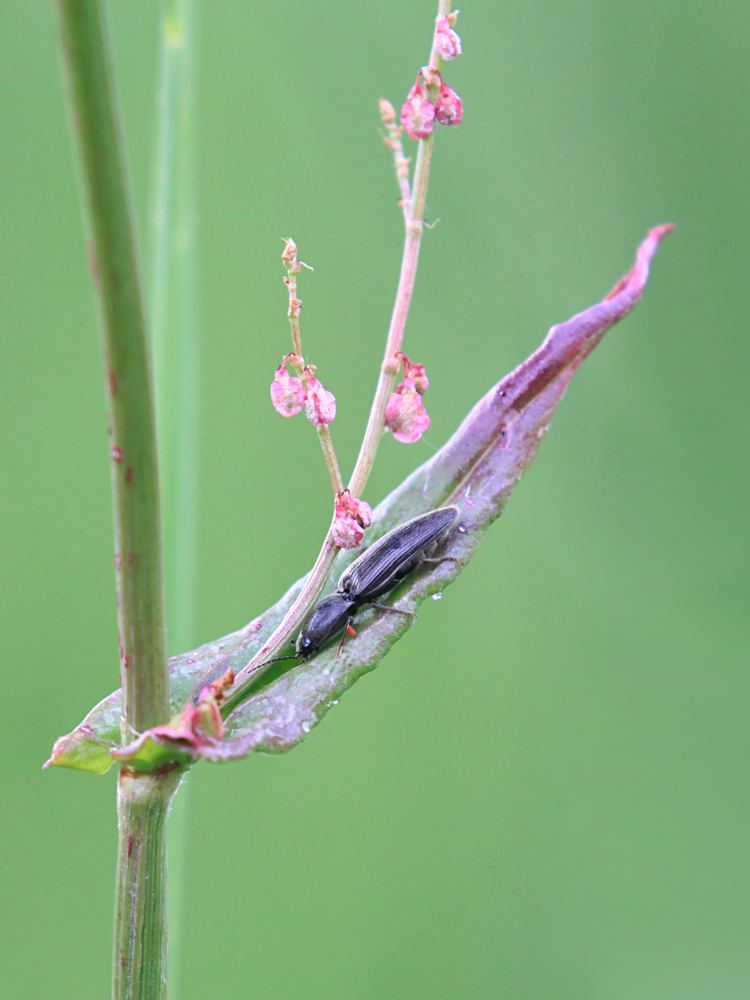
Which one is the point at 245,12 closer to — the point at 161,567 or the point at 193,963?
the point at 161,567

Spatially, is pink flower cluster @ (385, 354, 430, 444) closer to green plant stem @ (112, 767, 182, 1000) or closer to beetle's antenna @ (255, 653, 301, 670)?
beetle's antenna @ (255, 653, 301, 670)

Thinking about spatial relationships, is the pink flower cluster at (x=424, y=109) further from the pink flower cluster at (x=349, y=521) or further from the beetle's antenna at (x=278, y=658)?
the beetle's antenna at (x=278, y=658)

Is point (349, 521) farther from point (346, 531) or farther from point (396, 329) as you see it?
point (396, 329)

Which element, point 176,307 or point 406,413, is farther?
point 176,307

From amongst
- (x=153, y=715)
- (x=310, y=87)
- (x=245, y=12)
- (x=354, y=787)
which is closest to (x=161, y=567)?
(x=153, y=715)

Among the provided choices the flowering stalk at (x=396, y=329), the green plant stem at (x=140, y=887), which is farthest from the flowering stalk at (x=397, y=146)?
the green plant stem at (x=140, y=887)

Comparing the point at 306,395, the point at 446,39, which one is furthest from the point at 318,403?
the point at 446,39

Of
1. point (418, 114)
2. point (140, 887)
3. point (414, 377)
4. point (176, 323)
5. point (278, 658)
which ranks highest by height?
point (176, 323)
